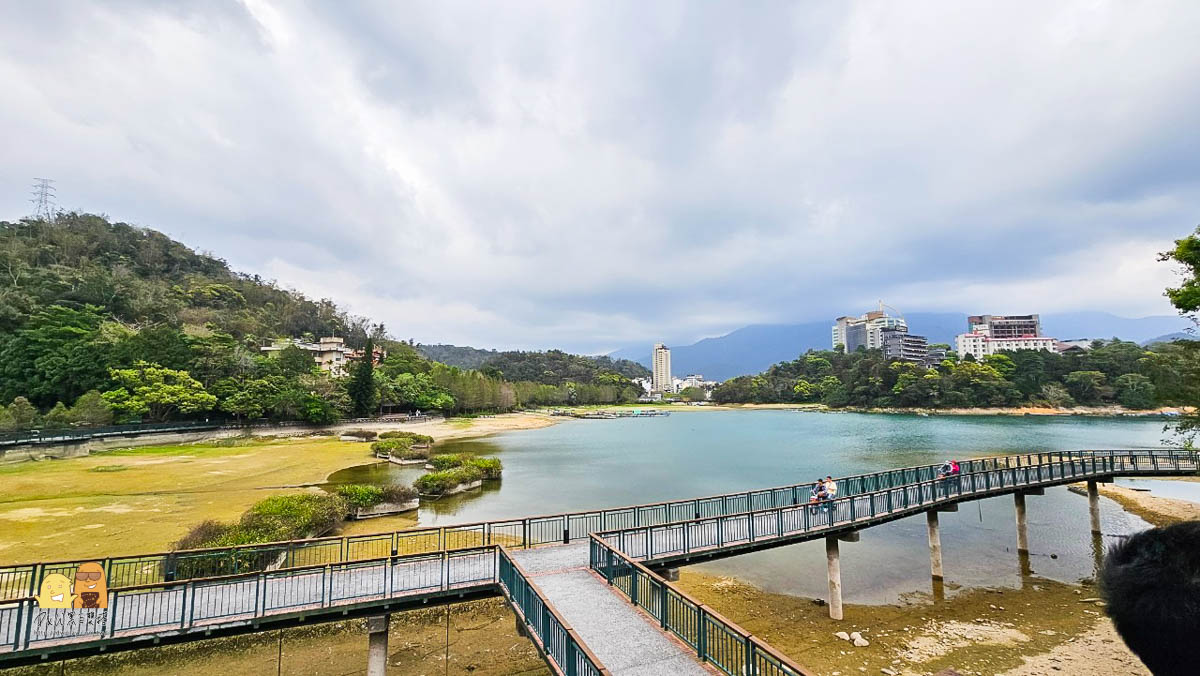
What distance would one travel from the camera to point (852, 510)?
1775 centimetres

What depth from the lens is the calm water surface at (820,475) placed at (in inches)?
856

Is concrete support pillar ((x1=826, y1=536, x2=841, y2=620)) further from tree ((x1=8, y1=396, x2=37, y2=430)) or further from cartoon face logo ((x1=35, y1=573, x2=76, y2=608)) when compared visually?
tree ((x1=8, y1=396, x2=37, y2=430))

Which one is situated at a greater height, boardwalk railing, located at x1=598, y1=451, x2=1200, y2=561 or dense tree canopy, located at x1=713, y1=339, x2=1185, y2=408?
dense tree canopy, located at x1=713, y1=339, x2=1185, y2=408

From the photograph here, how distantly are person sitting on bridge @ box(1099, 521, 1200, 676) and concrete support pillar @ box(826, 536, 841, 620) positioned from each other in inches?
602

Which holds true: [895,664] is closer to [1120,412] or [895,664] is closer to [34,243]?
→ [1120,412]

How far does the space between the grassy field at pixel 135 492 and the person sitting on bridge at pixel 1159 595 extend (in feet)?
90.3

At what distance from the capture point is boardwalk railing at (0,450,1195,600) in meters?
13.4

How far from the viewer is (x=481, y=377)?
11544cm

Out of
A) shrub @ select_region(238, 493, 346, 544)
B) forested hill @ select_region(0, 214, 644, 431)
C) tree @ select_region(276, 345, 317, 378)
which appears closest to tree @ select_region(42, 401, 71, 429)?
forested hill @ select_region(0, 214, 644, 431)

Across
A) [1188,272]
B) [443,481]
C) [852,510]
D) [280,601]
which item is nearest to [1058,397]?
[1188,272]

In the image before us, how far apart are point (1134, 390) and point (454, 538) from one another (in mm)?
132687

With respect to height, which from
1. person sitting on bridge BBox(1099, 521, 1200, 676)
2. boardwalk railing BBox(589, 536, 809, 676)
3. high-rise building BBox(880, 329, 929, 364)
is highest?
high-rise building BBox(880, 329, 929, 364)

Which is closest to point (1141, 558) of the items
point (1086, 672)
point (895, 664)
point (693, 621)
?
point (693, 621)

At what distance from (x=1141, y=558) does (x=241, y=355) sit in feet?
272
